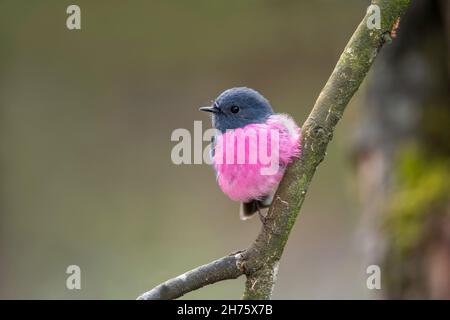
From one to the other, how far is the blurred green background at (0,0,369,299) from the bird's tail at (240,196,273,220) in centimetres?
324

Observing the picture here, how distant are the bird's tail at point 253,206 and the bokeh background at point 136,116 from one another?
3.23 meters

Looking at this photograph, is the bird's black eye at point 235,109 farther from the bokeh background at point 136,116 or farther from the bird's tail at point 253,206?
the bokeh background at point 136,116

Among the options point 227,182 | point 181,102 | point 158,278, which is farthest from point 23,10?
point 227,182

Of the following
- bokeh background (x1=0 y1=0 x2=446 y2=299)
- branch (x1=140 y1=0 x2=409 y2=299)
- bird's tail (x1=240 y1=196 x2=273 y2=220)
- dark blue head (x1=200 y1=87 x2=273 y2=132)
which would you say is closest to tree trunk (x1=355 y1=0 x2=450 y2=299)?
bokeh background (x1=0 y1=0 x2=446 y2=299)

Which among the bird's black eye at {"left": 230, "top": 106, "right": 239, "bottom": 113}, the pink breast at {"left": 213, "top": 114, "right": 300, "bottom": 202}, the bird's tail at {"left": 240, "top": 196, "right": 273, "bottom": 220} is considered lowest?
the bird's tail at {"left": 240, "top": 196, "right": 273, "bottom": 220}

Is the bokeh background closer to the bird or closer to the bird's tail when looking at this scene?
the bird's tail

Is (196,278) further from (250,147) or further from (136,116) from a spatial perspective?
(136,116)

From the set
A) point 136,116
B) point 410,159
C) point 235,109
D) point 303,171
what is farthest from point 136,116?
point 303,171

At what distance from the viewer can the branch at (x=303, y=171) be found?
1.99 metres

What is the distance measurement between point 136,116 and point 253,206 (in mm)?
3949

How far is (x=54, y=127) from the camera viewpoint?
646 centimetres

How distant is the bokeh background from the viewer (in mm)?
6105

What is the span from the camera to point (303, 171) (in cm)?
205

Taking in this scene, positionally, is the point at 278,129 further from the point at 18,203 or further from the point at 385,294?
the point at 18,203
